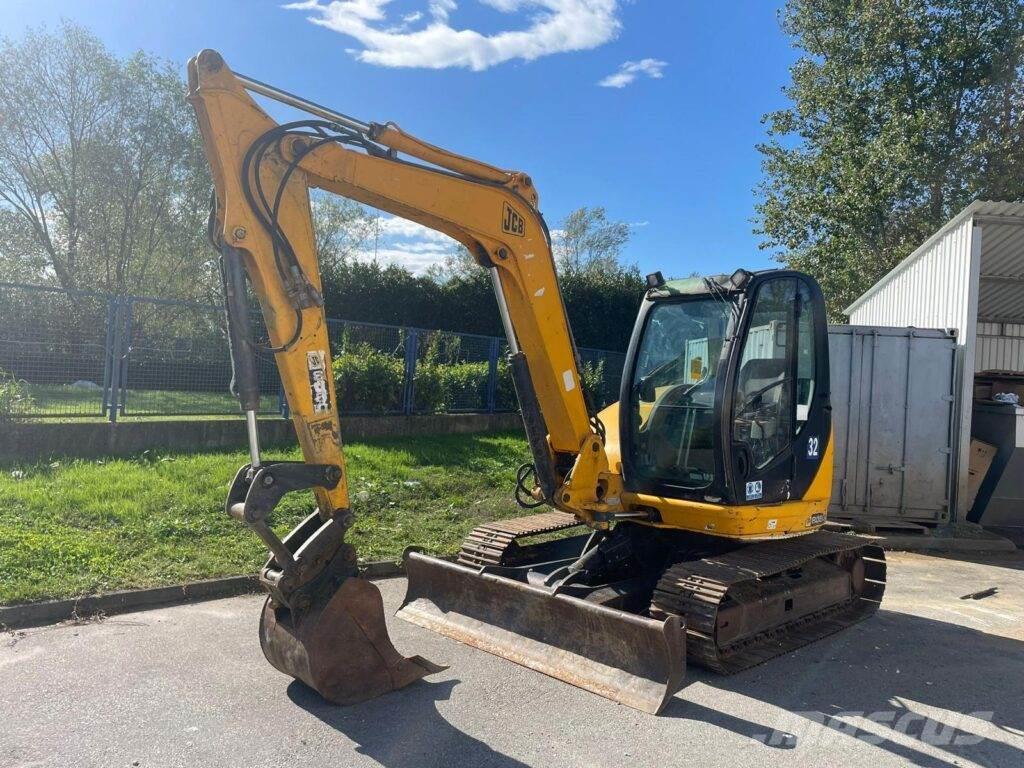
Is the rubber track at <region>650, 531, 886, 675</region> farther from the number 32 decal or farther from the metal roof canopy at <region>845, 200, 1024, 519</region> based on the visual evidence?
the metal roof canopy at <region>845, 200, 1024, 519</region>

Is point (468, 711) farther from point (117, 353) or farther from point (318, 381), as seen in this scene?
point (117, 353)

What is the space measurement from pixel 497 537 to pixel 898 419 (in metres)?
6.49

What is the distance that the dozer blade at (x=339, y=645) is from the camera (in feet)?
13.8

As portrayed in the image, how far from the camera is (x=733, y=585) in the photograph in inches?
209

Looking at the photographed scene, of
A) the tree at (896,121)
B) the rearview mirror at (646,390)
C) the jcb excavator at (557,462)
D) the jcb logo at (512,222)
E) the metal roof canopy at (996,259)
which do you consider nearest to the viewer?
the jcb excavator at (557,462)

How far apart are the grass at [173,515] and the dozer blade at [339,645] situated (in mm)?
2559

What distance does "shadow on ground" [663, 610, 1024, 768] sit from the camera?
13.8ft

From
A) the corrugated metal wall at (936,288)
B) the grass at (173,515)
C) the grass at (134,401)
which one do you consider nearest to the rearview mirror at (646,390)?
the grass at (173,515)

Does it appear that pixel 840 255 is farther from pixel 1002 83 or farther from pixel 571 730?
pixel 571 730

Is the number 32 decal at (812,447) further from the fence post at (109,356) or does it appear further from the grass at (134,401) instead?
the fence post at (109,356)

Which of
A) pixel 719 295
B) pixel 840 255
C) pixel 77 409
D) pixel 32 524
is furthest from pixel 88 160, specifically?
pixel 719 295

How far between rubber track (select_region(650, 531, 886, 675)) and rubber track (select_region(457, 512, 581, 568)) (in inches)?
53.7

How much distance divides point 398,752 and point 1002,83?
69.4 ft

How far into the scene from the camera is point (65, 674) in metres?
4.72
